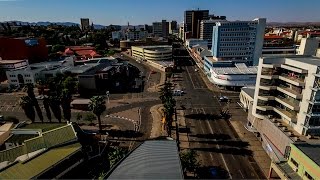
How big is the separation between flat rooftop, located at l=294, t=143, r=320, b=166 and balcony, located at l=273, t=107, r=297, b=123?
506 inches

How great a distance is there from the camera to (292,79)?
231 feet

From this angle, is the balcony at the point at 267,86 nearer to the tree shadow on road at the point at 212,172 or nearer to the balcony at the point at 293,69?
the balcony at the point at 293,69

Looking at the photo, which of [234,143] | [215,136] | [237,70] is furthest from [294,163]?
[237,70]

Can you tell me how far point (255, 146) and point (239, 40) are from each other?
345 feet

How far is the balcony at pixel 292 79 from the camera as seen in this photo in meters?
67.0

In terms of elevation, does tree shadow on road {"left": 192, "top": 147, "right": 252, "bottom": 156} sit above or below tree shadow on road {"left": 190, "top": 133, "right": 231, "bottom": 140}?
below

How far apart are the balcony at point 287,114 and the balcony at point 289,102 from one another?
101 inches

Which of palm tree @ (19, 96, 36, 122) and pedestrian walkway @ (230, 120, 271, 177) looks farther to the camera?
palm tree @ (19, 96, 36, 122)

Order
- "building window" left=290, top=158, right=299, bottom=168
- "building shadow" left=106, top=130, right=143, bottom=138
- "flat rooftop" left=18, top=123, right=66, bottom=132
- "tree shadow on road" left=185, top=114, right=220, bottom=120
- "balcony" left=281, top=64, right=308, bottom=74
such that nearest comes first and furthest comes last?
"building window" left=290, top=158, right=299, bottom=168 → "balcony" left=281, top=64, right=308, bottom=74 → "flat rooftop" left=18, top=123, right=66, bottom=132 → "building shadow" left=106, top=130, right=143, bottom=138 → "tree shadow on road" left=185, top=114, right=220, bottom=120

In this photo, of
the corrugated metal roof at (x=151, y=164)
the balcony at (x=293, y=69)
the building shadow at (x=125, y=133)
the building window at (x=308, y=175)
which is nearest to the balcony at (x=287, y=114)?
the balcony at (x=293, y=69)

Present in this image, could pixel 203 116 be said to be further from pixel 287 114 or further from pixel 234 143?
pixel 287 114

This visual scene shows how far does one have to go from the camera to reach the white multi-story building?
64.7 metres

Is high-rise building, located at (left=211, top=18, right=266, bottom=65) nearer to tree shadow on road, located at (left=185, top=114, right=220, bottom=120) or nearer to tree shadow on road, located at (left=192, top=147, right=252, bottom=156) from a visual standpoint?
tree shadow on road, located at (left=185, top=114, right=220, bottom=120)

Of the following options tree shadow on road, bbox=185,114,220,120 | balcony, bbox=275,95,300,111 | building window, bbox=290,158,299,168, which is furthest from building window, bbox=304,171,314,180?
tree shadow on road, bbox=185,114,220,120
